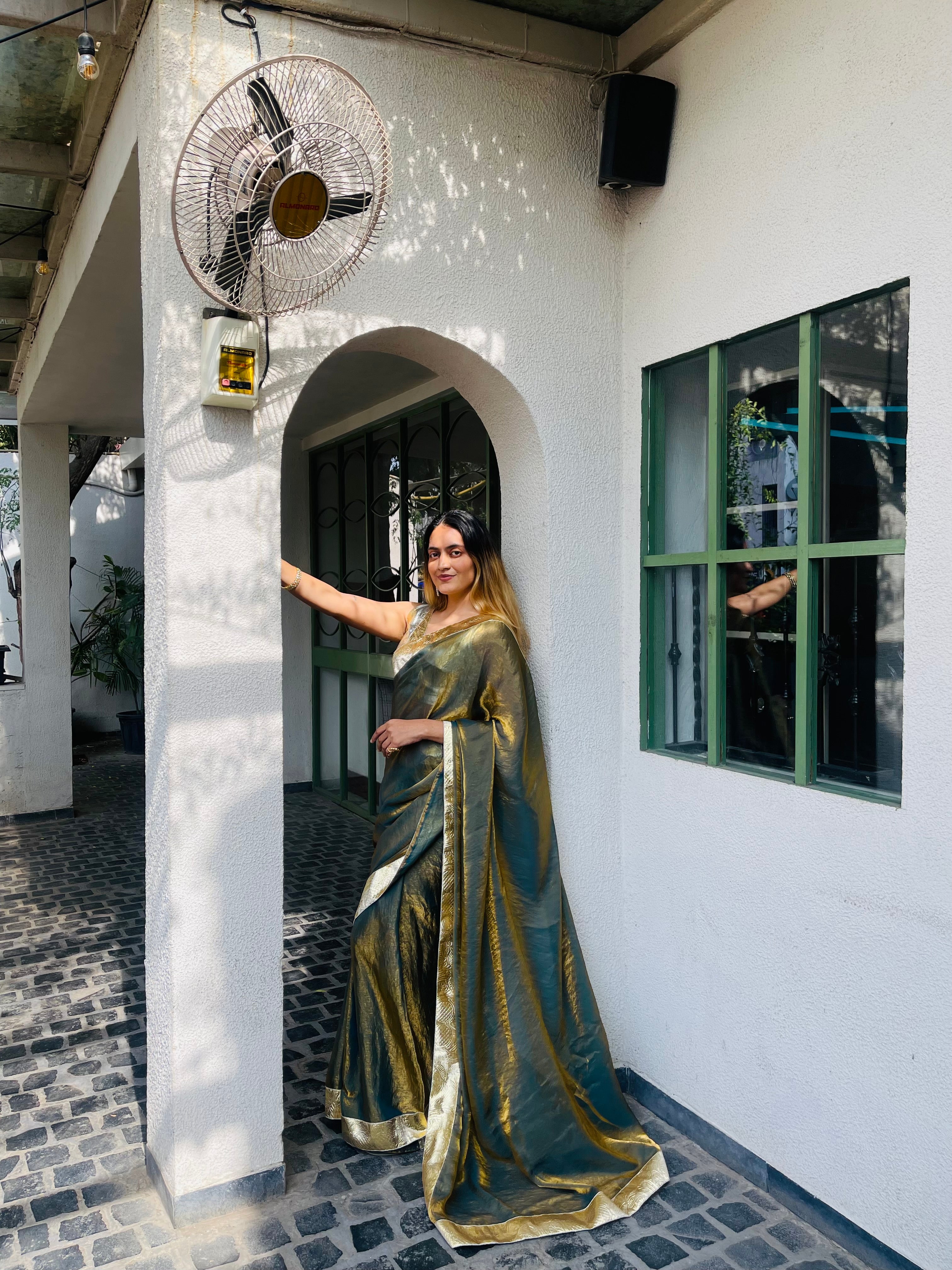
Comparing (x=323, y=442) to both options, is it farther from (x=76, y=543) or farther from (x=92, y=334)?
(x=76, y=543)

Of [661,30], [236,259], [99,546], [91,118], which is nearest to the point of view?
[236,259]

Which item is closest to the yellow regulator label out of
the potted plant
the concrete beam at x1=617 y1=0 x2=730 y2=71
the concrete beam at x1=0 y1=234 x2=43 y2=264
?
the concrete beam at x1=617 y1=0 x2=730 y2=71

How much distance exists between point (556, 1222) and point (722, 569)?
1.88 meters

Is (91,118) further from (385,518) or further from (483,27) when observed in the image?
(385,518)

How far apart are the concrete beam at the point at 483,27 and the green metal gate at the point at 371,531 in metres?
2.21

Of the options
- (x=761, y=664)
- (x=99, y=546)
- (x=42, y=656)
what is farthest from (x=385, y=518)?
(x=99, y=546)

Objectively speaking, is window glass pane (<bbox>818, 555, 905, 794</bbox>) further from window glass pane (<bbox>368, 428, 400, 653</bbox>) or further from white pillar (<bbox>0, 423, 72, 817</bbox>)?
white pillar (<bbox>0, 423, 72, 817</bbox>)

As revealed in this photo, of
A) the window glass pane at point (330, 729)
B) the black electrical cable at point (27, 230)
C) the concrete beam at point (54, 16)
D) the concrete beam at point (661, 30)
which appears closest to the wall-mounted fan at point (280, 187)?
the concrete beam at point (54, 16)

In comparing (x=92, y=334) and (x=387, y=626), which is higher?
(x=92, y=334)

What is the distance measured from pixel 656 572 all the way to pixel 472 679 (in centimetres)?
76

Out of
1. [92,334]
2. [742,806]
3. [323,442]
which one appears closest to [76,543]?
[323,442]

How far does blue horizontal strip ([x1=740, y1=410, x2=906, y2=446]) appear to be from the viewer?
241 centimetres

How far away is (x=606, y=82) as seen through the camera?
3.11m

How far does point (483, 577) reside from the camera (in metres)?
3.14
